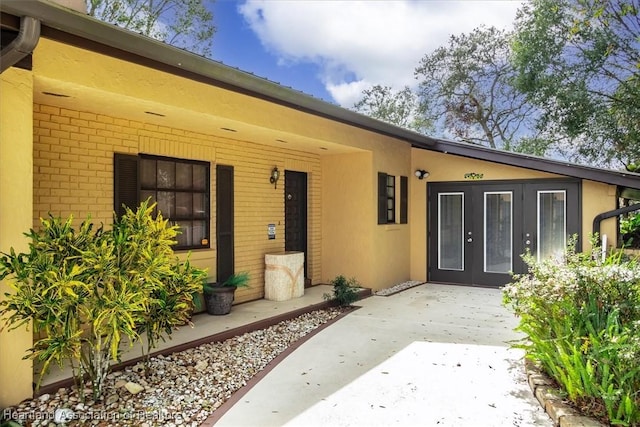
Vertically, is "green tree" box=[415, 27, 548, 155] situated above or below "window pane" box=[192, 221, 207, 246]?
Answer: above

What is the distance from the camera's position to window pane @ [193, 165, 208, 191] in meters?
6.99

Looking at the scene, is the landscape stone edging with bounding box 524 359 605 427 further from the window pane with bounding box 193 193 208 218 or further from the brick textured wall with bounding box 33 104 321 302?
the window pane with bounding box 193 193 208 218

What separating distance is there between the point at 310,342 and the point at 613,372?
3.36 m

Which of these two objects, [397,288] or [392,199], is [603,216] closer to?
[392,199]

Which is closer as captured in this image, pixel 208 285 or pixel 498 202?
pixel 208 285

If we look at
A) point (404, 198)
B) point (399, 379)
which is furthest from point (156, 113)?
point (404, 198)

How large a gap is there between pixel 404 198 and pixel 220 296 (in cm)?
560

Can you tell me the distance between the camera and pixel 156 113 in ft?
17.7

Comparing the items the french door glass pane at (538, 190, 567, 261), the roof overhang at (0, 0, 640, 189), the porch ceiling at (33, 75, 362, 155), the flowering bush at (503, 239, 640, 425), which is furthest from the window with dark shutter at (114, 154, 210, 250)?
the french door glass pane at (538, 190, 567, 261)

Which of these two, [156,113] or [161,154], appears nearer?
[156,113]

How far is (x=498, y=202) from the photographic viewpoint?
32.3 feet

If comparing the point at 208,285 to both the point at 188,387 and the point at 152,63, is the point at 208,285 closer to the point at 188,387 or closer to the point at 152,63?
the point at 188,387

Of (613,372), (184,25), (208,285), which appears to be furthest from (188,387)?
(184,25)

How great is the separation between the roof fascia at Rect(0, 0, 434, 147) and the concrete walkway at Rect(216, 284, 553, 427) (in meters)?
3.33
